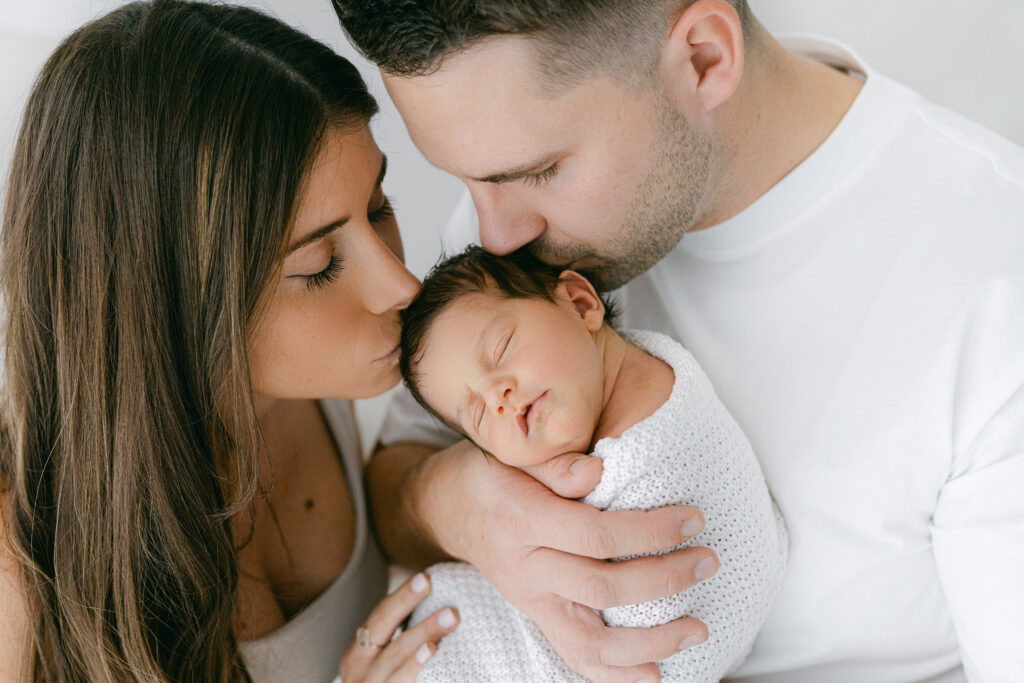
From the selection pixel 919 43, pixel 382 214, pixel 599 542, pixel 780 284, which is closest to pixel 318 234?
pixel 382 214

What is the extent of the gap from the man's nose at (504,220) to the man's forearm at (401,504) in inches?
19.6

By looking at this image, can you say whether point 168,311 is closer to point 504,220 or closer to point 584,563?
point 504,220

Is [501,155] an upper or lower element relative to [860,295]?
upper

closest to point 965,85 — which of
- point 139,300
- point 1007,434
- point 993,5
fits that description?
point 993,5

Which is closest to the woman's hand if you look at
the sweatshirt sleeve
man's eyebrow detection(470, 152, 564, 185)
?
man's eyebrow detection(470, 152, 564, 185)

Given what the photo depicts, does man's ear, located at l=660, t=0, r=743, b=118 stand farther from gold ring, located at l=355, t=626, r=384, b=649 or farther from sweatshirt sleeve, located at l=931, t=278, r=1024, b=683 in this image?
gold ring, located at l=355, t=626, r=384, b=649

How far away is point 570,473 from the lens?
119cm

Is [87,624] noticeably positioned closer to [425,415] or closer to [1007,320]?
[425,415]

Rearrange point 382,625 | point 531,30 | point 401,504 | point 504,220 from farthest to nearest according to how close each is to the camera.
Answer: point 401,504 → point 382,625 → point 504,220 → point 531,30

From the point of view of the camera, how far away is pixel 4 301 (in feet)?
4.17

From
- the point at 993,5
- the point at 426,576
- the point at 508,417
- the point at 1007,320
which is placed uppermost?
the point at 993,5

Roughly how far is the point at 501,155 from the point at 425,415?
780 millimetres

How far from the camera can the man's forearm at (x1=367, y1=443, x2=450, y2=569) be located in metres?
1.61

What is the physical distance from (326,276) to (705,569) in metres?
0.77
